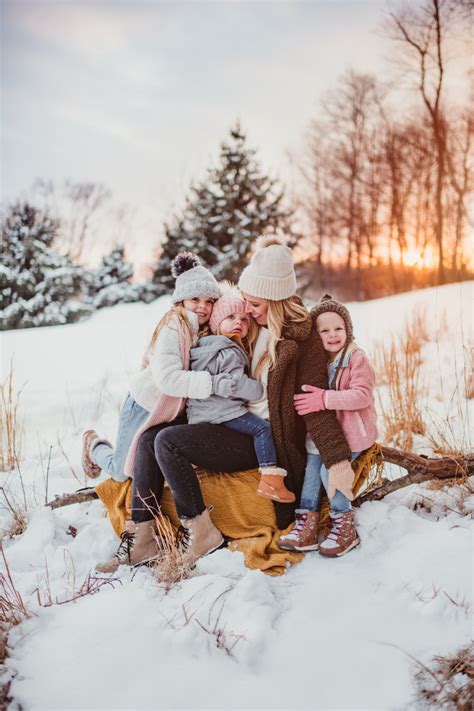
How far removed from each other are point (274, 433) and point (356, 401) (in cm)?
43

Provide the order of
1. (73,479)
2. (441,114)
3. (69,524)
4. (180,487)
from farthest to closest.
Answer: (441,114) < (73,479) < (69,524) < (180,487)

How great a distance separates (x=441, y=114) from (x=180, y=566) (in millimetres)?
12956

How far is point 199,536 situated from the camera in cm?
253

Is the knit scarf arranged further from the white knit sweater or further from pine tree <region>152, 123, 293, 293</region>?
pine tree <region>152, 123, 293, 293</region>

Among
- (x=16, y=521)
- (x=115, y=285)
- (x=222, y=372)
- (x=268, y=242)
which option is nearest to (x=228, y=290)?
(x=268, y=242)

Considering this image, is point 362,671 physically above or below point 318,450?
below

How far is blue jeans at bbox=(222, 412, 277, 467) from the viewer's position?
2598 mm

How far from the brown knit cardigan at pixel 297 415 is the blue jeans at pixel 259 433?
38 millimetres

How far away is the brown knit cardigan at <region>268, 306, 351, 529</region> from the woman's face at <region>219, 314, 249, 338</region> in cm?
22

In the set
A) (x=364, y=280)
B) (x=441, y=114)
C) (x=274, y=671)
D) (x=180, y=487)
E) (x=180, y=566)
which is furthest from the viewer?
(x=364, y=280)

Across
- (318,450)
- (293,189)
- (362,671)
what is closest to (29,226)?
(293,189)

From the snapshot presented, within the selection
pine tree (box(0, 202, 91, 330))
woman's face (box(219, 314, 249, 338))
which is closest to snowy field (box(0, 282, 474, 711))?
woman's face (box(219, 314, 249, 338))

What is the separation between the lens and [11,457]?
3855 millimetres

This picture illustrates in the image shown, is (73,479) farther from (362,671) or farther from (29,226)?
(29,226)
